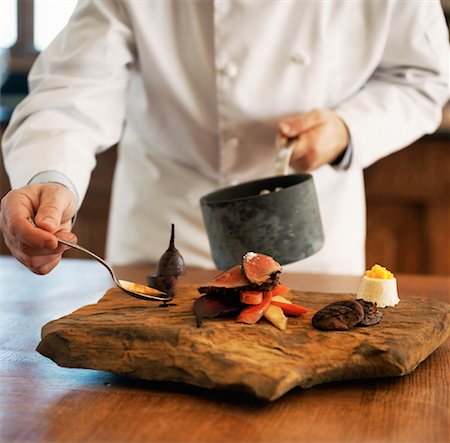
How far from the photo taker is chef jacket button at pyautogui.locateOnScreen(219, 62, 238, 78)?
5.38 ft

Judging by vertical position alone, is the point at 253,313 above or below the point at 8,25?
above

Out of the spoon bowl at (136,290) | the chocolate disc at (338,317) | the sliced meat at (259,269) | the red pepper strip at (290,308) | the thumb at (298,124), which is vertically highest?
the thumb at (298,124)

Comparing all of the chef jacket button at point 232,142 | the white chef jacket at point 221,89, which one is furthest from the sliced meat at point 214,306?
the chef jacket button at point 232,142

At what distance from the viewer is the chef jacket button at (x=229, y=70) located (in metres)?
1.64

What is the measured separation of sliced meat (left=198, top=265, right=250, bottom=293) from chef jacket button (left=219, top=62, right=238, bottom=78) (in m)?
0.72

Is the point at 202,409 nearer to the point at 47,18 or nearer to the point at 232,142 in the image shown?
the point at 232,142

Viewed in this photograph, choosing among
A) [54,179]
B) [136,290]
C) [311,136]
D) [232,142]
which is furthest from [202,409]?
[232,142]

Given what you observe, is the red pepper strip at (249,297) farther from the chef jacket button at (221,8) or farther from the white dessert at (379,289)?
the chef jacket button at (221,8)

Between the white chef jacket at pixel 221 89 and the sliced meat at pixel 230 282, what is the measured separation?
53 centimetres

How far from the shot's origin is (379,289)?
1104 mm

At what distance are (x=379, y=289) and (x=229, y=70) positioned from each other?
0.70 meters

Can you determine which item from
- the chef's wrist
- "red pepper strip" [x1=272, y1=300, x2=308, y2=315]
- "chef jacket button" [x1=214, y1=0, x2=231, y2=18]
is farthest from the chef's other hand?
"red pepper strip" [x1=272, y1=300, x2=308, y2=315]

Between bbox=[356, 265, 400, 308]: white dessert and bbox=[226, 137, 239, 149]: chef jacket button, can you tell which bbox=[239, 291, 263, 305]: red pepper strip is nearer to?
bbox=[356, 265, 400, 308]: white dessert

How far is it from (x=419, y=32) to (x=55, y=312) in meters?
0.99
